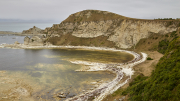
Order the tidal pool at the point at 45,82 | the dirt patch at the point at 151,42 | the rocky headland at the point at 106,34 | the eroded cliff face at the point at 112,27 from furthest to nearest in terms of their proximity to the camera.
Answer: the eroded cliff face at the point at 112,27 < the rocky headland at the point at 106,34 < the dirt patch at the point at 151,42 < the tidal pool at the point at 45,82

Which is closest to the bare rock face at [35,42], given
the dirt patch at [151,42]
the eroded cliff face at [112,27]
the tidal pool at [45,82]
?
the eroded cliff face at [112,27]

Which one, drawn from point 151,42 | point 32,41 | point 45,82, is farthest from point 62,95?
point 32,41

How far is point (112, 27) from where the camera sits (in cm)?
6194

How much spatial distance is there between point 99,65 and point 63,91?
45.7 feet

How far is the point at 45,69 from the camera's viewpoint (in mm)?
28719

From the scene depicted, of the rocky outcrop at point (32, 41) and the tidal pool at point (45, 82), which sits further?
the rocky outcrop at point (32, 41)

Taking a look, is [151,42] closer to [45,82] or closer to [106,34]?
[106,34]

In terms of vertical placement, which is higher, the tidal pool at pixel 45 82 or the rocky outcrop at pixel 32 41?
the rocky outcrop at pixel 32 41

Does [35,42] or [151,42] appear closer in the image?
[151,42]

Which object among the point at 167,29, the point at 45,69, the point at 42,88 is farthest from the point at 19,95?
the point at 167,29

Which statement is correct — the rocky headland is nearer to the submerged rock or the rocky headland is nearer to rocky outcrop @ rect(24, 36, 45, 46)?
rocky outcrop @ rect(24, 36, 45, 46)

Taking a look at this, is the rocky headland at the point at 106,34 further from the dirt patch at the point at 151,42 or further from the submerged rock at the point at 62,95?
the submerged rock at the point at 62,95

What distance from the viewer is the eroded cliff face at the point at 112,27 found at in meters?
48.7

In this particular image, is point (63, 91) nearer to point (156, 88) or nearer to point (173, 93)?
point (156, 88)
